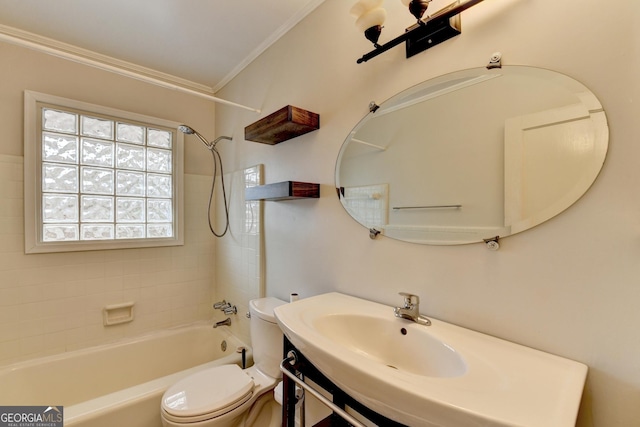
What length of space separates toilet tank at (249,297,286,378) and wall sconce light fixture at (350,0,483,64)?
1348 mm

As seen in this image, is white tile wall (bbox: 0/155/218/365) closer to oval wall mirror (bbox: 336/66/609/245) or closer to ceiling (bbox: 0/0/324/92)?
ceiling (bbox: 0/0/324/92)

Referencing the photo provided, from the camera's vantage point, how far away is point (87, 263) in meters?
1.94

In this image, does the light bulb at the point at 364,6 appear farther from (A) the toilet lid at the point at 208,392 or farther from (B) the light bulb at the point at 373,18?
(A) the toilet lid at the point at 208,392

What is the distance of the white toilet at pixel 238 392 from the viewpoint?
1258mm

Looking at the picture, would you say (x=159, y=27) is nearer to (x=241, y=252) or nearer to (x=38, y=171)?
(x=38, y=171)

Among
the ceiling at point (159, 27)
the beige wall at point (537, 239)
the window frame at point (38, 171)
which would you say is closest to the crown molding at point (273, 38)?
the ceiling at point (159, 27)

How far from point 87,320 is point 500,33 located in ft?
9.07

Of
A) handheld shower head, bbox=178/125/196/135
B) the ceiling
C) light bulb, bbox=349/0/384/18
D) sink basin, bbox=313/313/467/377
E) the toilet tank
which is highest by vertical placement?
the ceiling

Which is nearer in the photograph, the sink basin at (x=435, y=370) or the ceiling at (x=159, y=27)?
the sink basin at (x=435, y=370)

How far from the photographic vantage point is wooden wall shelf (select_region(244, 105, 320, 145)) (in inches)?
54.3

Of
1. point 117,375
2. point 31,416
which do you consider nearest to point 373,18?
point 31,416

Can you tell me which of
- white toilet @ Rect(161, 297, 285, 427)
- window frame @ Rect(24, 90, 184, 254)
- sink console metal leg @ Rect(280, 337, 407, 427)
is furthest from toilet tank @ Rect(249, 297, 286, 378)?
window frame @ Rect(24, 90, 184, 254)

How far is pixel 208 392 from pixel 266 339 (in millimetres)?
356

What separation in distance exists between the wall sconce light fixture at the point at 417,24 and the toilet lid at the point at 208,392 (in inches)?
65.3
